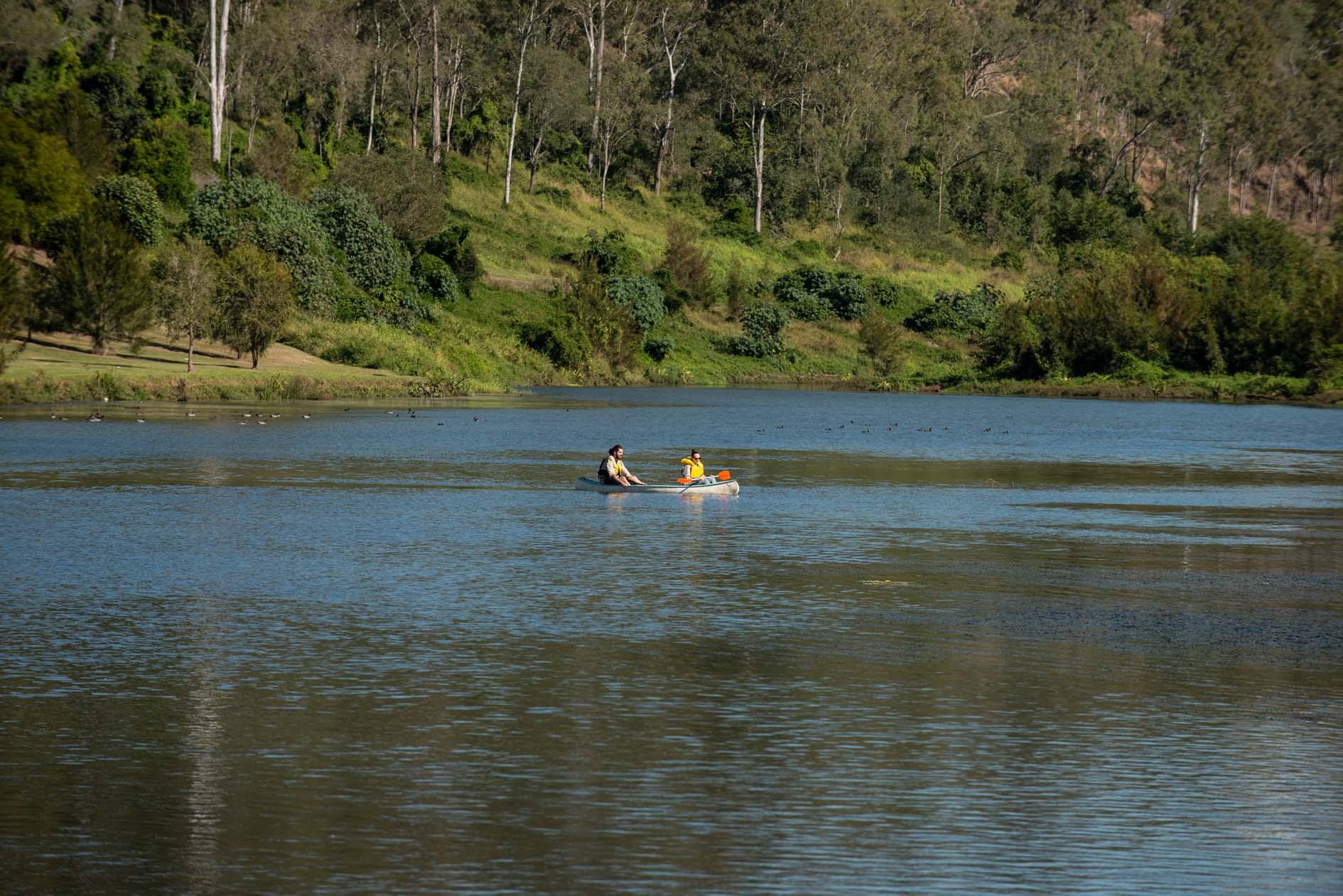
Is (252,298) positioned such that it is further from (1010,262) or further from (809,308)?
(1010,262)

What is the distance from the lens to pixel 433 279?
358ft

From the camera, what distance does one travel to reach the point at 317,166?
11744 centimetres

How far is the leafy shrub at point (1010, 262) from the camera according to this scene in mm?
157250

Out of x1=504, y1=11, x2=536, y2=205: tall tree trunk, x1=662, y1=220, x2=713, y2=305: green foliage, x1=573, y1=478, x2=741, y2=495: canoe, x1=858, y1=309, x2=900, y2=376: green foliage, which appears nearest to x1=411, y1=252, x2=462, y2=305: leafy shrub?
x1=504, y1=11, x2=536, y2=205: tall tree trunk

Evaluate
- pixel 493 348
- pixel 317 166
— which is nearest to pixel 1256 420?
pixel 493 348

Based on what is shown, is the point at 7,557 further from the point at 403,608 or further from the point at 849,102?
the point at 849,102

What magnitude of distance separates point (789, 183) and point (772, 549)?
12500 centimetres

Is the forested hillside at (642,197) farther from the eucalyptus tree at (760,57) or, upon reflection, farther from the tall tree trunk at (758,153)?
the tall tree trunk at (758,153)

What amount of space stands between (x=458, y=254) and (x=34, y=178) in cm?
3391

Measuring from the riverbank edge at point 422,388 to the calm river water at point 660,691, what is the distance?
109ft

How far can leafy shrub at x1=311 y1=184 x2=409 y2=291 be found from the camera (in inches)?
4038

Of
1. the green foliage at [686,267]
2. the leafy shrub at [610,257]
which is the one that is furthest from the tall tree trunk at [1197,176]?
the leafy shrub at [610,257]

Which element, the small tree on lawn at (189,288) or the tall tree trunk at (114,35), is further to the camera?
the tall tree trunk at (114,35)

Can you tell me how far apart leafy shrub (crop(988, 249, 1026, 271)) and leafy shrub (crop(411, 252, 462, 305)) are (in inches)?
2756
